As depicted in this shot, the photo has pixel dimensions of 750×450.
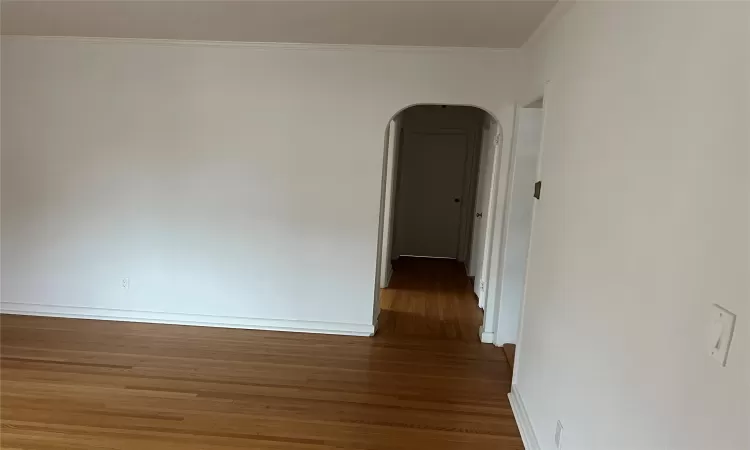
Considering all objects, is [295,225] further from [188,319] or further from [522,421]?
[522,421]

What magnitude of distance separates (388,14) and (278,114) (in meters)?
1.32

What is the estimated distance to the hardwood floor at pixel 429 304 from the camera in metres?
4.33

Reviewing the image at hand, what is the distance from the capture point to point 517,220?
3820 mm

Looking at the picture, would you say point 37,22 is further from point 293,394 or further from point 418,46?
point 293,394

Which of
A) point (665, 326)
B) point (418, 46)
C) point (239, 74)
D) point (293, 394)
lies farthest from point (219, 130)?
point (665, 326)

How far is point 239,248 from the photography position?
4.10 m

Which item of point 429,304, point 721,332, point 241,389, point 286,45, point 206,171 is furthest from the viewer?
point 429,304

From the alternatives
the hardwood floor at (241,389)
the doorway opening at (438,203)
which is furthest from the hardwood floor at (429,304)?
the hardwood floor at (241,389)

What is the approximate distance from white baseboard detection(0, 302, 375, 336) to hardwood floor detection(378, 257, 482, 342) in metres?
0.37

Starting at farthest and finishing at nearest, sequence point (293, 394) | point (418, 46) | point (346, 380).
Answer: point (418, 46) < point (346, 380) < point (293, 394)

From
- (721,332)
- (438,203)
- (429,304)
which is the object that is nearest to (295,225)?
(429,304)

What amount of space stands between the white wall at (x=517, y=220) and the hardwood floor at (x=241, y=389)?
0.30 m

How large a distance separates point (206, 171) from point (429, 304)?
8.07 ft

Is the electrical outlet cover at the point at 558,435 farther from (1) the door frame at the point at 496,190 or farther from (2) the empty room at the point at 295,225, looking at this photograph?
(1) the door frame at the point at 496,190
